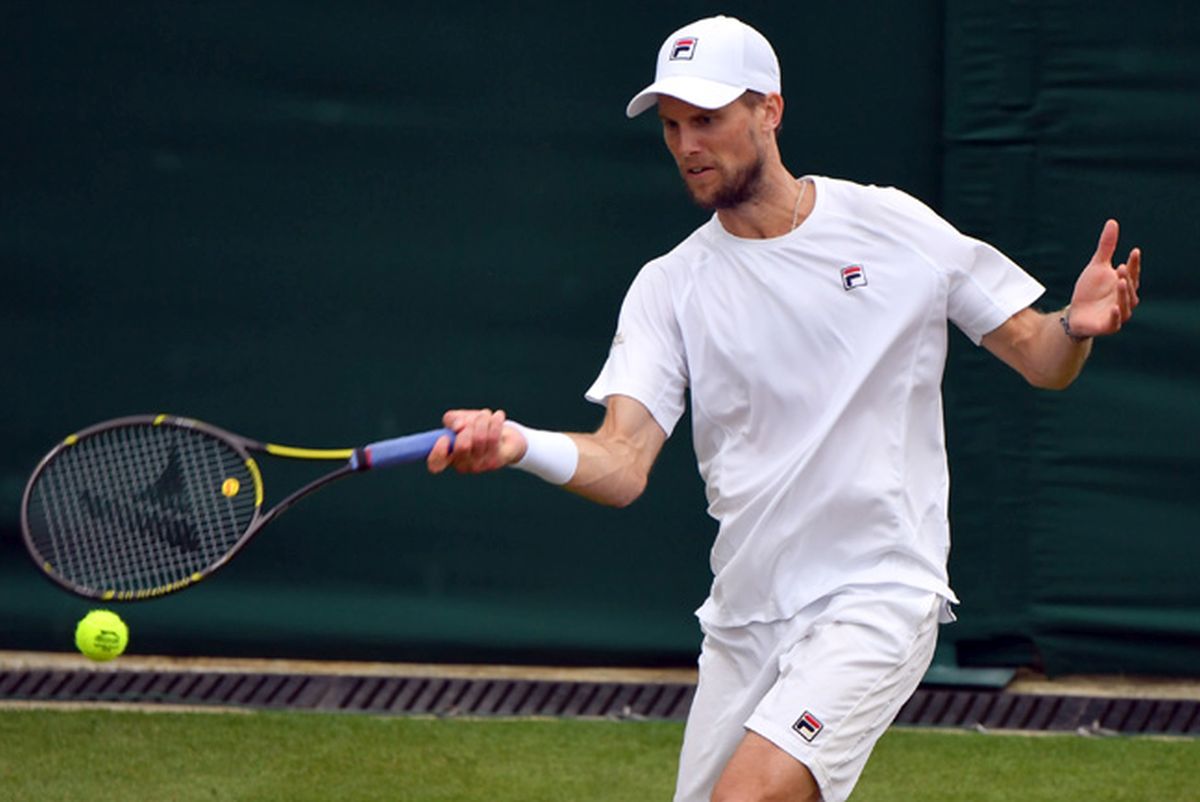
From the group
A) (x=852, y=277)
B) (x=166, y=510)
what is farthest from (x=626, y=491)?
(x=166, y=510)

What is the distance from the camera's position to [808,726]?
3.76 m

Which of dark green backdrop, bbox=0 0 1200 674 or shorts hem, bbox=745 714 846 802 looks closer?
shorts hem, bbox=745 714 846 802

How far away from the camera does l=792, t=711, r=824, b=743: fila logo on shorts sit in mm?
3752

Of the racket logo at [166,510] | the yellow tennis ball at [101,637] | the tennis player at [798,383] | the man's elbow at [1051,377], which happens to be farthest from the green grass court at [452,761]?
the man's elbow at [1051,377]

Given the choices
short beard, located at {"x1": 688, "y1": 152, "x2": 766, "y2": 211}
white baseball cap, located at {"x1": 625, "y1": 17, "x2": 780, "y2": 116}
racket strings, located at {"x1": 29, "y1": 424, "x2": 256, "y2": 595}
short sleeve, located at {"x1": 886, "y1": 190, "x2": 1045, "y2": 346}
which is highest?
white baseball cap, located at {"x1": 625, "y1": 17, "x2": 780, "y2": 116}

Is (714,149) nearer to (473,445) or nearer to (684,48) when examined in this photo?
(684,48)

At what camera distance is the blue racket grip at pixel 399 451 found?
12.0ft

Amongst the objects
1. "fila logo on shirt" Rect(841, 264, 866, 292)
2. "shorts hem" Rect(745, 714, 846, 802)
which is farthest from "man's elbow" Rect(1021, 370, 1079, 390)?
"shorts hem" Rect(745, 714, 846, 802)

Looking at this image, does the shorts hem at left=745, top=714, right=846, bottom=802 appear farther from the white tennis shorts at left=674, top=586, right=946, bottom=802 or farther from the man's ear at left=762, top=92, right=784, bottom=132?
the man's ear at left=762, top=92, right=784, bottom=132

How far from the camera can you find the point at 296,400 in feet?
21.1

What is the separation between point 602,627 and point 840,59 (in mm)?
1763

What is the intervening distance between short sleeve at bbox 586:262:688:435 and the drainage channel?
2.18 m

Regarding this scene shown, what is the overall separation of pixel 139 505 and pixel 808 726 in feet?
4.53

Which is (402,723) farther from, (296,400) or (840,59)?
(840,59)
